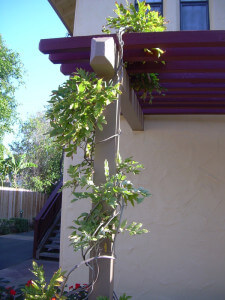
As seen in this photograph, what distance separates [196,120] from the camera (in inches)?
Answer: 200

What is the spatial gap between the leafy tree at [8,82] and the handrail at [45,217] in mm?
5350

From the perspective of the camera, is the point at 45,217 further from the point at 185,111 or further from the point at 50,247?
the point at 185,111

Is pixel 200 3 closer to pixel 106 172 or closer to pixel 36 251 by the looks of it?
pixel 106 172

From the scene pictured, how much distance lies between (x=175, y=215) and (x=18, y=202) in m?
12.5

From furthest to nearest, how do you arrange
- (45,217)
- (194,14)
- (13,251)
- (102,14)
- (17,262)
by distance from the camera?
1. (13,251)
2. (45,217)
3. (17,262)
4. (194,14)
5. (102,14)

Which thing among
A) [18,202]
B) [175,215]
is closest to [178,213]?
[175,215]

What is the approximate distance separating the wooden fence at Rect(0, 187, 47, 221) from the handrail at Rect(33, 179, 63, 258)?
591 centimetres

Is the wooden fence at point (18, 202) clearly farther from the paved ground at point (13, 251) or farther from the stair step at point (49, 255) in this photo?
the stair step at point (49, 255)

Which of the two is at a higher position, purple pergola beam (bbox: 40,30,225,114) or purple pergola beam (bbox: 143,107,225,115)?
purple pergola beam (bbox: 40,30,225,114)

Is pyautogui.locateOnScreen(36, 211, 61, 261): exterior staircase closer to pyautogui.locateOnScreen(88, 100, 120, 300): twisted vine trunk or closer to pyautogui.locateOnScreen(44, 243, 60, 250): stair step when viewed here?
pyautogui.locateOnScreen(44, 243, 60, 250): stair step

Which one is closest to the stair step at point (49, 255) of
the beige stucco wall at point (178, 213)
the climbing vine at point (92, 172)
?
the beige stucco wall at point (178, 213)

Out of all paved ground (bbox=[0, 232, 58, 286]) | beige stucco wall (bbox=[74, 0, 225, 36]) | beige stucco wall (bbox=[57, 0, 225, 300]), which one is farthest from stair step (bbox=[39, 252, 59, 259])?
beige stucco wall (bbox=[74, 0, 225, 36])

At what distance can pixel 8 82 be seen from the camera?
14.8 metres

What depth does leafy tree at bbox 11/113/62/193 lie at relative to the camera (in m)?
19.3
